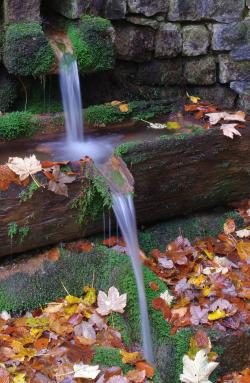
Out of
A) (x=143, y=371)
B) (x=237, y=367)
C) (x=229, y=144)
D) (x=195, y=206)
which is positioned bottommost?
(x=237, y=367)

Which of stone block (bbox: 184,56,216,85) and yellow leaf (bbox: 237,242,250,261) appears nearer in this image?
yellow leaf (bbox: 237,242,250,261)

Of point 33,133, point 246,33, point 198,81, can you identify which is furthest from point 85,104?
point 246,33

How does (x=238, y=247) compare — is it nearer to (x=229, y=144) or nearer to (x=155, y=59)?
(x=229, y=144)

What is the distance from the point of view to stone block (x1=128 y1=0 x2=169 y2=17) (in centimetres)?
474

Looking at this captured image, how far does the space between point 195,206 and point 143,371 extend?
1.77 meters

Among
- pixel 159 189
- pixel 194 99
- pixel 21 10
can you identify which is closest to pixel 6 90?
pixel 21 10

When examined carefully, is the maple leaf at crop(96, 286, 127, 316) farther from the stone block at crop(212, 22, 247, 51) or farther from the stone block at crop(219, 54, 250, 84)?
the stone block at crop(212, 22, 247, 51)

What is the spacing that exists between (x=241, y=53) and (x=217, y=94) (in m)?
0.44

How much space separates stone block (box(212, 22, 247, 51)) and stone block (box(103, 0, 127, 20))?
33.0 inches

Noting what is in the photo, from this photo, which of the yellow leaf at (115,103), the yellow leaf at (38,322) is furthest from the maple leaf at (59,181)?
the yellow leaf at (115,103)

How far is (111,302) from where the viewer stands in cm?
373

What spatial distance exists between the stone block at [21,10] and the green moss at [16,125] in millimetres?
769

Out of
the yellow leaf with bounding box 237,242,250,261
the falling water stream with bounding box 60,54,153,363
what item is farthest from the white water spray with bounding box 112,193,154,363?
the yellow leaf with bounding box 237,242,250,261

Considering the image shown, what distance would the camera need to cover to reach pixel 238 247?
14.7 feet
